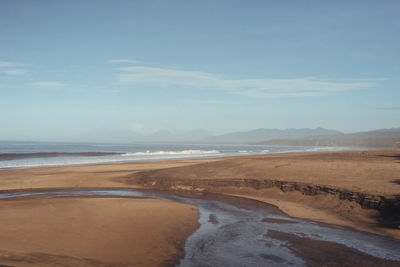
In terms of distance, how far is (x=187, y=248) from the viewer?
855cm

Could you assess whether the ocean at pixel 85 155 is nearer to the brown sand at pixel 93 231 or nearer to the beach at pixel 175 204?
the beach at pixel 175 204

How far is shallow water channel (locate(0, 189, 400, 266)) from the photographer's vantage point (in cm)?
776

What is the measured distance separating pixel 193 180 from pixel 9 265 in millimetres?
13550

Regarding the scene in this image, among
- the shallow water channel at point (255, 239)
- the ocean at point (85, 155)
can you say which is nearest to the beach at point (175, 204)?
the shallow water channel at point (255, 239)

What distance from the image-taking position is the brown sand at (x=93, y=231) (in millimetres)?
7367

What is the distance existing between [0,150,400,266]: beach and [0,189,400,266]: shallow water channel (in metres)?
0.55

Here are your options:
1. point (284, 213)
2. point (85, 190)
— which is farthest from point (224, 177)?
point (85, 190)

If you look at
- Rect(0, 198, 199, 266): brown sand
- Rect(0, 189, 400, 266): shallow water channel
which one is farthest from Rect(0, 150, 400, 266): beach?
Rect(0, 189, 400, 266): shallow water channel

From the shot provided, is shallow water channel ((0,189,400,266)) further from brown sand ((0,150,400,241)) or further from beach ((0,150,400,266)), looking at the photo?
brown sand ((0,150,400,241))

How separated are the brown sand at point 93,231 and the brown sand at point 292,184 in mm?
4738

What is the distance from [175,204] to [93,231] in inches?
203

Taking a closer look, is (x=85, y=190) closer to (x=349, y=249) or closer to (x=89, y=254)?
(x=89, y=254)

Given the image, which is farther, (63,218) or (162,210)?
(162,210)

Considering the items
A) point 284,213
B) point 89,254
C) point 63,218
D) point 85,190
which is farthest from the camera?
point 85,190
